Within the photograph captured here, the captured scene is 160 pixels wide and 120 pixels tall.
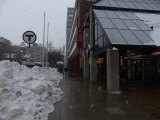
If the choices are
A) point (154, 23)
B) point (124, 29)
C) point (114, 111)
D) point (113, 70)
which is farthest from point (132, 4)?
point (114, 111)

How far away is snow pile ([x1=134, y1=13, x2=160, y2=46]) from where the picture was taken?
1936 centimetres

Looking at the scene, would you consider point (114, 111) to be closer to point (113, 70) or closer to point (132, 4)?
point (113, 70)

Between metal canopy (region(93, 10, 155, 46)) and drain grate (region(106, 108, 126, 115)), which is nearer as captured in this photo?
drain grate (region(106, 108, 126, 115))

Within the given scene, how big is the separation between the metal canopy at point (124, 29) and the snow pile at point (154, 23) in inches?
14.0

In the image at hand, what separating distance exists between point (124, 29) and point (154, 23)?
3.95 meters

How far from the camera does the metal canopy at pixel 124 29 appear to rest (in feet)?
60.8

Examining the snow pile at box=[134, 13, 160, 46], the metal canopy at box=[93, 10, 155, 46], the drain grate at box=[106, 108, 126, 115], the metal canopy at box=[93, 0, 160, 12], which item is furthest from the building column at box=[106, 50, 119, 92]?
the metal canopy at box=[93, 0, 160, 12]

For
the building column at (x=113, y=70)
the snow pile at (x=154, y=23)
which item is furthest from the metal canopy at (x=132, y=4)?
the building column at (x=113, y=70)

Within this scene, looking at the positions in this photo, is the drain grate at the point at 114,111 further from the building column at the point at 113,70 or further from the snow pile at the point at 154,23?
the snow pile at the point at 154,23

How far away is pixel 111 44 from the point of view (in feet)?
58.4

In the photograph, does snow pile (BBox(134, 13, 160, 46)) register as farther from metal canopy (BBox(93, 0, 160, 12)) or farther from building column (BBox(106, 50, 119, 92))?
building column (BBox(106, 50, 119, 92))

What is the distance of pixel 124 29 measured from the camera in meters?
20.2

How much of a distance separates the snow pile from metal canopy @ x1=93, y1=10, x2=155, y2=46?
1.17ft

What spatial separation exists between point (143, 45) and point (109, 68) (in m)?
3.02
